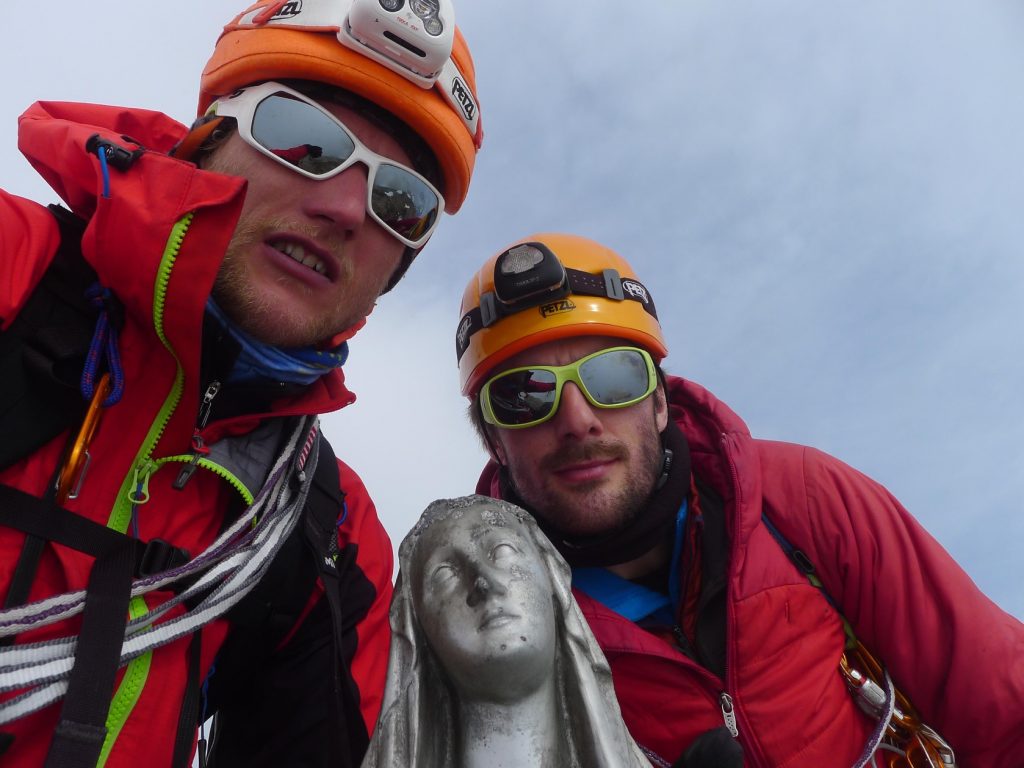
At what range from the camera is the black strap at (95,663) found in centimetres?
222

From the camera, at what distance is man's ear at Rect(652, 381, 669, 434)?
4.64 meters

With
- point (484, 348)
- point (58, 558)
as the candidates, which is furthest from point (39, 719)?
point (484, 348)

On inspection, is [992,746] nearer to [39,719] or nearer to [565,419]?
[565,419]

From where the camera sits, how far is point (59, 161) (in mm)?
2646

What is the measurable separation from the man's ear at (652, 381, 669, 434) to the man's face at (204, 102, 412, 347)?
2108 mm

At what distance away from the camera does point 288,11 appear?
369cm

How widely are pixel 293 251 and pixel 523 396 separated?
5.44 feet

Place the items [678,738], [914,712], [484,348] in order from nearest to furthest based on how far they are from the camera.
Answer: [678,738], [914,712], [484,348]

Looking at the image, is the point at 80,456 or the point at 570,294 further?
the point at 570,294

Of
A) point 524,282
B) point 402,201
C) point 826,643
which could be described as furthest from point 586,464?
point 402,201

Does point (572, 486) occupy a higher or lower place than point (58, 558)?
higher

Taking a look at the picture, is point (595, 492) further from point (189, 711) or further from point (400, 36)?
point (400, 36)

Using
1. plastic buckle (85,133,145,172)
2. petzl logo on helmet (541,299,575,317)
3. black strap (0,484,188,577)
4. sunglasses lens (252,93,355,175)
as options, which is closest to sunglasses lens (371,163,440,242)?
sunglasses lens (252,93,355,175)

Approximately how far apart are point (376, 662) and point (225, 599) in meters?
0.87
